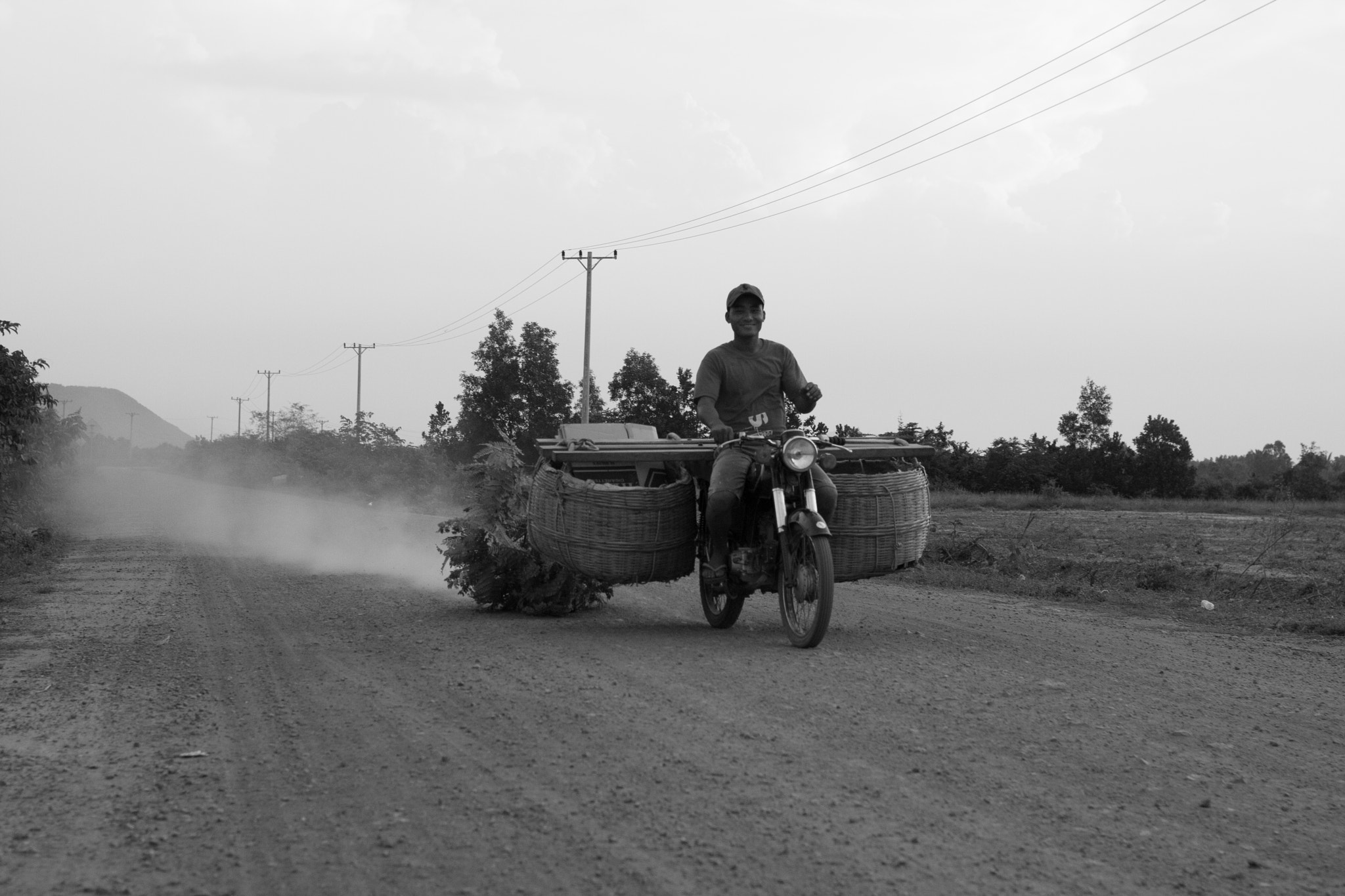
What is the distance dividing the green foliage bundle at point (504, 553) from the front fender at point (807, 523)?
2.26 m

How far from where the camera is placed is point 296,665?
22.0ft

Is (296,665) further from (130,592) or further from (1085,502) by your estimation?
(1085,502)

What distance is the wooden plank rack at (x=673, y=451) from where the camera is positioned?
26.0 ft

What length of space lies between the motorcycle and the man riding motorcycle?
0.10m

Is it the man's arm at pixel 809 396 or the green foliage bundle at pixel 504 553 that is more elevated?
the man's arm at pixel 809 396

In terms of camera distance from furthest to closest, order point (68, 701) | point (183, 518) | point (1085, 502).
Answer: point (1085, 502) → point (183, 518) → point (68, 701)

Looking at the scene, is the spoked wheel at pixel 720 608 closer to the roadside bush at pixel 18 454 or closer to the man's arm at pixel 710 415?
the man's arm at pixel 710 415

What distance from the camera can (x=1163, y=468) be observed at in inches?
2362

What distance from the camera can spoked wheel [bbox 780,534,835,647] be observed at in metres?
6.84

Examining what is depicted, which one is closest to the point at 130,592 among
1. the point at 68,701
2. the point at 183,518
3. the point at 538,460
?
the point at 538,460

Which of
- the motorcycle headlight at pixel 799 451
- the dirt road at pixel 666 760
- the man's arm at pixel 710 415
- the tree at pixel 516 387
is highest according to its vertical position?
the tree at pixel 516 387

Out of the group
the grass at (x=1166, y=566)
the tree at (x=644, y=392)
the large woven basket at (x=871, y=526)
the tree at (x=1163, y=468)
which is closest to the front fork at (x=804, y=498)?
the large woven basket at (x=871, y=526)

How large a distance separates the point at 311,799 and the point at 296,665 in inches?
113

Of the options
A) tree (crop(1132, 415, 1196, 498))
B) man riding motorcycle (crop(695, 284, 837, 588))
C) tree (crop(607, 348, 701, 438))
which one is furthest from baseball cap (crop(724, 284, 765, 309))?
tree (crop(1132, 415, 1196, 498))
